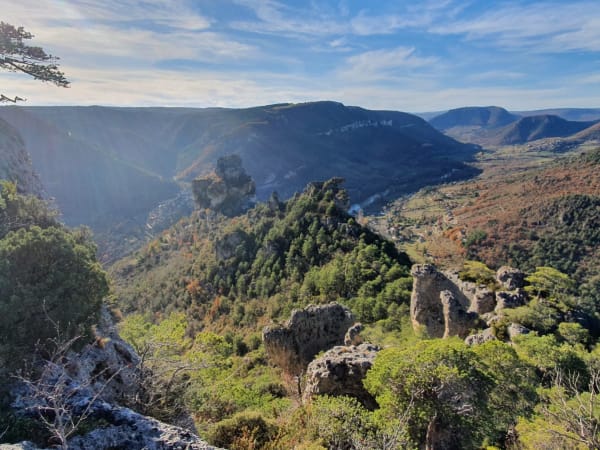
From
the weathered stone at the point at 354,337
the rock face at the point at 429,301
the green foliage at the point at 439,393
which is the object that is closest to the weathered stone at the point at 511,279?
the rock face at the point at 429,301

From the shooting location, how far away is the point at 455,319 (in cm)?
2355

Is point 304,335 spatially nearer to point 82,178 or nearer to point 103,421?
point 103,421

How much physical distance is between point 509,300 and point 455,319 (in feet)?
15.9

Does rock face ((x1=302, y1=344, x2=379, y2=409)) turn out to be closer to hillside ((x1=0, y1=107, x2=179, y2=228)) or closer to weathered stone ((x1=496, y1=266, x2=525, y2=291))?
weathered stone ((x1=496, y1=266, x2=525, y2=291))

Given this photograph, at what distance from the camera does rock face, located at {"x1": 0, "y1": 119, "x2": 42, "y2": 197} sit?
28.5m

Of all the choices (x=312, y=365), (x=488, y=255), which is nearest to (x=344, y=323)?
(x=312, y=365)

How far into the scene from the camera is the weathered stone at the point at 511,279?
28.6m

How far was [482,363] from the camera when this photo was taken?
13.6 meters

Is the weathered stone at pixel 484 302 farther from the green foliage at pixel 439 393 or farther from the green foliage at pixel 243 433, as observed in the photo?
the green foliage at pixel 243 433

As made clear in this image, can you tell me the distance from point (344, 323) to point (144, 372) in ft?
53.9

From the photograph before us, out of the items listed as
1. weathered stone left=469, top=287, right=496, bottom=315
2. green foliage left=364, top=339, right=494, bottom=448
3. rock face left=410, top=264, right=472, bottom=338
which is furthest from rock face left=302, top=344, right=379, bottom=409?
weathered stone left=469, top=287, right=496, bottom=315

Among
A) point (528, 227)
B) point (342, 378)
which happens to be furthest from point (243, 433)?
point (528, 227)

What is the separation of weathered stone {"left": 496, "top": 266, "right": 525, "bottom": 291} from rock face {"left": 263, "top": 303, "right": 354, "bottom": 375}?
44.1 ft

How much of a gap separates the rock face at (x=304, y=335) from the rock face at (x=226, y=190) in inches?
2932
